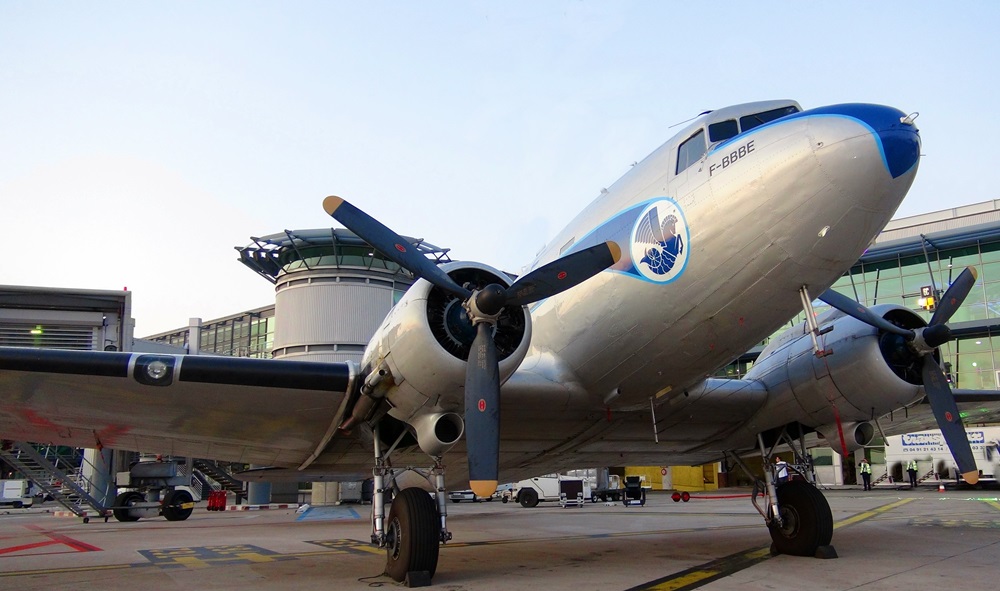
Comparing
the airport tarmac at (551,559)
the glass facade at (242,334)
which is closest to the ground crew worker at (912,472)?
the airport tarmac at (551,559)

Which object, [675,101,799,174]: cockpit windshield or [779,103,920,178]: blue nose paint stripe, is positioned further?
[675,101,799,174]: cockpit windshield

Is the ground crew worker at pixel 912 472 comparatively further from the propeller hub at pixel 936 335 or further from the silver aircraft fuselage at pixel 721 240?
the silver aircraft fuselage at pixel 721 240

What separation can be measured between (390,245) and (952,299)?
27.6ft

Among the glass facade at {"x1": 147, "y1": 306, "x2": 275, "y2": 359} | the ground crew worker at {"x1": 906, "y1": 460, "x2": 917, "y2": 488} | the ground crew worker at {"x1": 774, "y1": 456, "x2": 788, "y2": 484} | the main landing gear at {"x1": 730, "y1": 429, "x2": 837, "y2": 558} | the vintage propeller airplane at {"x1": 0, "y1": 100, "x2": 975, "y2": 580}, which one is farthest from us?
the glass facade at {"x1": 147, "y1": 306, "x2": 275, "y2": 359}

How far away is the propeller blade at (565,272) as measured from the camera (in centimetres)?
740

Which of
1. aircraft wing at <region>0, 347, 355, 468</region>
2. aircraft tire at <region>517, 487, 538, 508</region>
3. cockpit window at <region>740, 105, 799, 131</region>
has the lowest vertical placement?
aircraft tire at <region>517, 487, 538, 508</region>

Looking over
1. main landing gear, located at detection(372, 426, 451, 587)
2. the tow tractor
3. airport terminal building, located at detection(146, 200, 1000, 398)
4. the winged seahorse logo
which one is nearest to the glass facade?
airport terminal building, located at detection(146, 200, 1000, 398)

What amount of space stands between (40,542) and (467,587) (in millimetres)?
12096

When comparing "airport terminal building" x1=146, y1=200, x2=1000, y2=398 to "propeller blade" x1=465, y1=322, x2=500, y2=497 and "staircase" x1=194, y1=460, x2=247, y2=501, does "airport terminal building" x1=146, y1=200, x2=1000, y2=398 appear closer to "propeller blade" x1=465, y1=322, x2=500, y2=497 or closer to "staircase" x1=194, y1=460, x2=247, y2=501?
"staircase" x1=194, y1=460, x2=247, y2=501

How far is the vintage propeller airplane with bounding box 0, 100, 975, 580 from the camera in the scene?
6.89 metres

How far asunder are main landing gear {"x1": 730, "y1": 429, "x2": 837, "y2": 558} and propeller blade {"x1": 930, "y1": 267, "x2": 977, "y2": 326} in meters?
2.92

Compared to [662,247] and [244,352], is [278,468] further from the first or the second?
[244,352]

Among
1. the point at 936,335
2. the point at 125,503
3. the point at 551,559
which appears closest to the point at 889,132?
the point at 936,335

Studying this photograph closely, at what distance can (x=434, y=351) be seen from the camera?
738 cm
